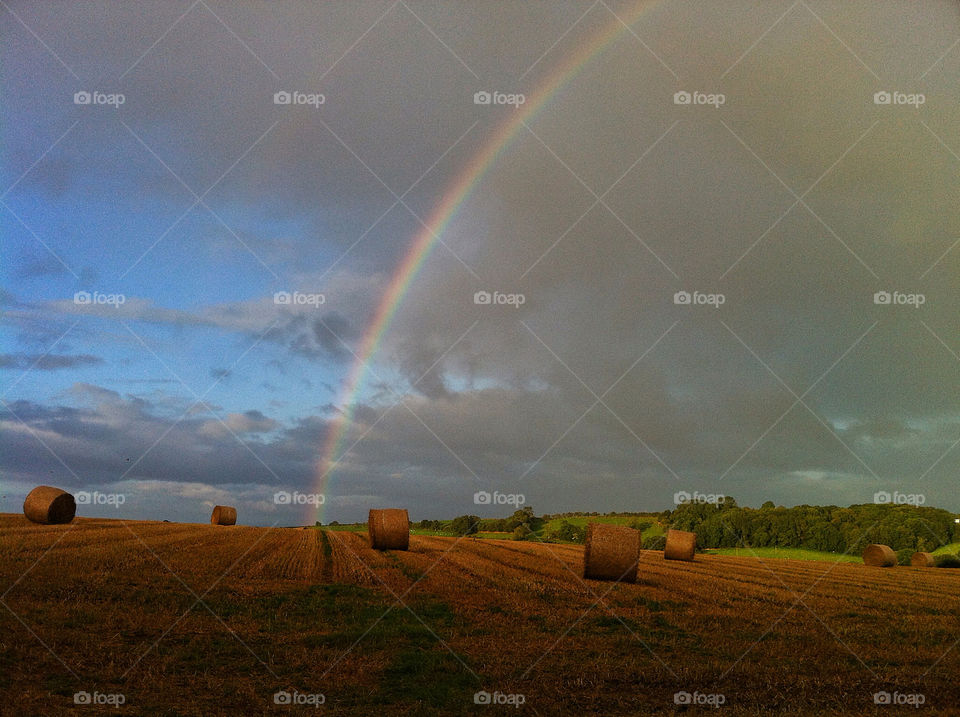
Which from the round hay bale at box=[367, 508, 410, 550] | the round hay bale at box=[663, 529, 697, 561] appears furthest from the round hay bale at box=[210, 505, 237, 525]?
the round hay bale at box=[663, 529, 697, 561]

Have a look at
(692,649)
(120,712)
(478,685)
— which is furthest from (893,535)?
(120,712)

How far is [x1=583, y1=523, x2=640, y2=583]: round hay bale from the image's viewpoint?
22484 mm

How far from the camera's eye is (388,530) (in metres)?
28.6

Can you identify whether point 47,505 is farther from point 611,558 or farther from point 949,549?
point 949,549

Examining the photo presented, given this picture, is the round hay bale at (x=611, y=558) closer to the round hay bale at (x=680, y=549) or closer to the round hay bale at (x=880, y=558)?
the round hay bale at (x=680, y=549)

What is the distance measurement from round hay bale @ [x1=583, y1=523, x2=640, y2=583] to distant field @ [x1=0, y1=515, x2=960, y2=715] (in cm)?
145

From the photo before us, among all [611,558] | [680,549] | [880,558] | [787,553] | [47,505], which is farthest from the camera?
[787,553]

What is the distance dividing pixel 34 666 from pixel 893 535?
193 ft

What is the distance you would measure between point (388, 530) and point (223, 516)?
20193 mm

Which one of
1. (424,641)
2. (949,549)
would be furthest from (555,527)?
(424,641)

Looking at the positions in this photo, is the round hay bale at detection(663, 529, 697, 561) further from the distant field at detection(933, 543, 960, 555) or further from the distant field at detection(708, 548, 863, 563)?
the distant field at detection(933, 543, 960, 555)

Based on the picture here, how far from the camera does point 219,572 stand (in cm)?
1861

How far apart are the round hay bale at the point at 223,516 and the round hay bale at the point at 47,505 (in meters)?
13.1

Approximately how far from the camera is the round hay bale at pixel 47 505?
102 ft
